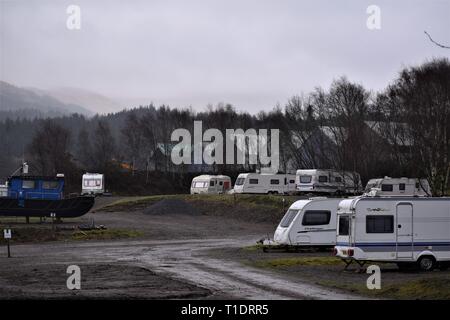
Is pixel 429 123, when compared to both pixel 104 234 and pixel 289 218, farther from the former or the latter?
pixel 104 234

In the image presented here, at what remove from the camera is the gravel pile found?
Result: 57250 mm

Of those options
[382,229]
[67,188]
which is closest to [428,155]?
[382,229]

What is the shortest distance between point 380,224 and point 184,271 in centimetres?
681

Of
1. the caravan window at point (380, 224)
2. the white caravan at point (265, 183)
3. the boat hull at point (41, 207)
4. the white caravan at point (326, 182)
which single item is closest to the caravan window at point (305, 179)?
the white caravan at point (326, 182)

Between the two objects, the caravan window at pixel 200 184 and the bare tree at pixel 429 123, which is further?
the caravan window at pixel 200 184

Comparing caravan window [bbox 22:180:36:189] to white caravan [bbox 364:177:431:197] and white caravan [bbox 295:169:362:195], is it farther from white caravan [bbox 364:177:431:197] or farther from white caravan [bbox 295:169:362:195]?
white caravan [bbox 364:177:431:197]

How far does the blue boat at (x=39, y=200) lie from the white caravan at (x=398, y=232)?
2714cm

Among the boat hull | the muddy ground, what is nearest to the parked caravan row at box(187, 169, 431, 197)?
the muddy ground

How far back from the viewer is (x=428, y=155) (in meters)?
46.6

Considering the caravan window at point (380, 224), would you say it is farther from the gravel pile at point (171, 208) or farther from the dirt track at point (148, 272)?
the gravel pile at point (171, 208)

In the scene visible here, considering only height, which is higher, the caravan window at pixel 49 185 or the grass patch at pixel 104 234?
the caravan window at pixel 49 185

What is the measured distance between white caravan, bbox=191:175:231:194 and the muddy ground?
86.9 feet

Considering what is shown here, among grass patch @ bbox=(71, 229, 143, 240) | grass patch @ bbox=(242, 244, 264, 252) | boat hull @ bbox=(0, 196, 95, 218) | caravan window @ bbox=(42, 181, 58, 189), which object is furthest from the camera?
caravan window @ bbox=(42, 181, 58, 189)

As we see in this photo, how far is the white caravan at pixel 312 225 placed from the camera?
103 feet
